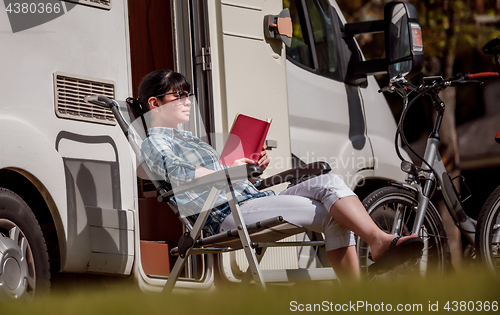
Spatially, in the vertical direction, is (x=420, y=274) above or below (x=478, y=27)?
below

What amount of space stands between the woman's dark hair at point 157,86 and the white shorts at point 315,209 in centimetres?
76

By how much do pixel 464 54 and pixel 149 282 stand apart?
882 cm

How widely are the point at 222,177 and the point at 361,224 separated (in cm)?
63

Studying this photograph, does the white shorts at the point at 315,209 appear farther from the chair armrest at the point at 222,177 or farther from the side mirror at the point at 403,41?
the side mirror at the point at 403,41

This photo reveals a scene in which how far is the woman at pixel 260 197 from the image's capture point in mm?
3023

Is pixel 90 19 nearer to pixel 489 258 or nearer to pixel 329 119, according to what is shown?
pixel 329 119

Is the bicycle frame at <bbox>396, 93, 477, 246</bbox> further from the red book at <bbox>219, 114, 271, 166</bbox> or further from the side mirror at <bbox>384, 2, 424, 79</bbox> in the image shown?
the red book at <bbox>219, 114, 271, 166</bbox>

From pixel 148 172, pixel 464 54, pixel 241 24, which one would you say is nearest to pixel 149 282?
pixel 148 172

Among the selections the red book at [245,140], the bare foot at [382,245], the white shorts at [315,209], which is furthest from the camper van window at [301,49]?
the bare foot at [382,245]

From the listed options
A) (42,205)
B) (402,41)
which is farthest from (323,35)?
(42,205)

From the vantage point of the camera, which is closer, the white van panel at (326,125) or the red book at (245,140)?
the red book at (245,140)

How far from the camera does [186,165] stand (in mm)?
3254

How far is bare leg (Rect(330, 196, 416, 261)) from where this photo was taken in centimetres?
298

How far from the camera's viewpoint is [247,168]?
2984 mm
